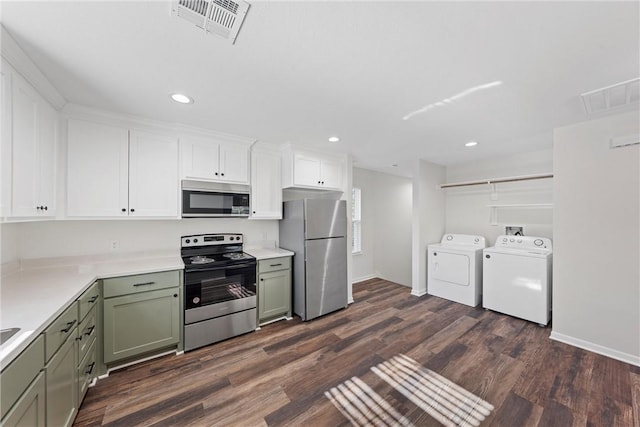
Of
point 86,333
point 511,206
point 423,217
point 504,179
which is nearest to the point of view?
point 86,333

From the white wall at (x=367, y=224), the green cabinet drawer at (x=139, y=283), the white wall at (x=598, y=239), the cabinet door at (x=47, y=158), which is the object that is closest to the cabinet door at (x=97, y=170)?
the cabinet door at (x=47, y=158)

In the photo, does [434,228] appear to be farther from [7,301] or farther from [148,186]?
[7,301]

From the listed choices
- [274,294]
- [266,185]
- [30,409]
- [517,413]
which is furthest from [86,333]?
[517,413]

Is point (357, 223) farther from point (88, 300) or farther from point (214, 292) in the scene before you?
point (88, 300)

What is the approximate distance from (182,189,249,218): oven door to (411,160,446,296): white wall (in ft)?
9.40

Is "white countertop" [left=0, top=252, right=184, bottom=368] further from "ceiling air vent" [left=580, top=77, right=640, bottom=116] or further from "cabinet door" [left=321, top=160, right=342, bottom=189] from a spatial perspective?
"ceiling air vent" [left=580, top=77, right=640, bottom=116]

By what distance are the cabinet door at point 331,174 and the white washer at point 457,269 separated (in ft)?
6.70

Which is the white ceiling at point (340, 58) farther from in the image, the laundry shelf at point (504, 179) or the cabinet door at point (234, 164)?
the laundry shelf at point (504, 179)

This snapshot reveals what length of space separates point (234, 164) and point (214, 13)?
6.22 ft

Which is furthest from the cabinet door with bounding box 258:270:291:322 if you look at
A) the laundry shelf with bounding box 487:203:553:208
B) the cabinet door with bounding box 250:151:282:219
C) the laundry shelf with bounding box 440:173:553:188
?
the laundry shelf with bounding box 487:203:553:208

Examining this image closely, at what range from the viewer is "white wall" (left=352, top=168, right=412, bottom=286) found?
17.0 feet

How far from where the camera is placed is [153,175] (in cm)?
247

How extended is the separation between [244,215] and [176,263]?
3.04ft

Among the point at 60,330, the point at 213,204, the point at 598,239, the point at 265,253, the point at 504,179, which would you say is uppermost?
the point at 504,179
